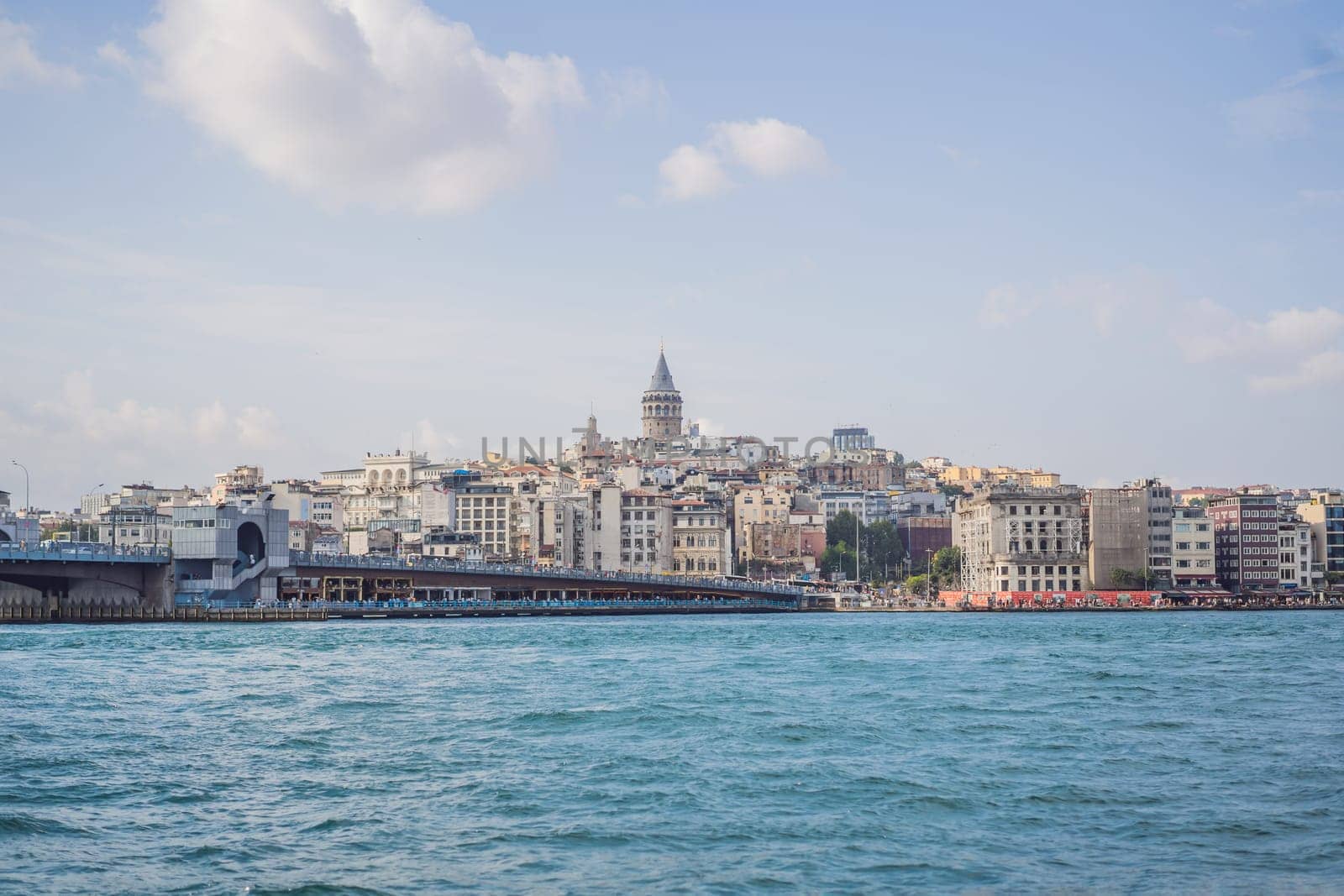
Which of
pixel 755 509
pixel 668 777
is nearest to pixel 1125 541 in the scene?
pixel 755 509

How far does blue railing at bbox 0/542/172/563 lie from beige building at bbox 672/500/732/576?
62.5 meters

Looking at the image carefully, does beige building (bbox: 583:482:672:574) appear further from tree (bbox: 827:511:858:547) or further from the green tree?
tree (bbox: 827:511:858:547)

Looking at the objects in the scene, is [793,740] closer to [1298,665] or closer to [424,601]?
[1298,665]

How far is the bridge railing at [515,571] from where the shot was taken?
104619 millimetres

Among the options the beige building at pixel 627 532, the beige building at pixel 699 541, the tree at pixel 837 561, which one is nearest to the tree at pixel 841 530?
the tree at pixel 837 561

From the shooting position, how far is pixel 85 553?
8662 cm

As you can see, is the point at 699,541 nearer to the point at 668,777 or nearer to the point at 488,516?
the point at 488,516

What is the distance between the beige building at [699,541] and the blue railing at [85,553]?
62.5m

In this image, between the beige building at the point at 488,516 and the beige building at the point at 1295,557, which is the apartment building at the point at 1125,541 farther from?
the beige building at the point at 488,516

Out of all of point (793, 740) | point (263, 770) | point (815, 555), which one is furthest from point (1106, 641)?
point (815, 555)

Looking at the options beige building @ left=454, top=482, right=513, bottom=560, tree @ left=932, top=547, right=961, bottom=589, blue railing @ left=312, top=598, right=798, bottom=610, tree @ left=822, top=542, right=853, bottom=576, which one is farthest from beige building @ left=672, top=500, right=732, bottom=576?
blue railing @ left=312, top=598, right=798, bottom=610

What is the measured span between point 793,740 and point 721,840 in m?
10.5

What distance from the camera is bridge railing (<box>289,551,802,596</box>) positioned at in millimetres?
104619

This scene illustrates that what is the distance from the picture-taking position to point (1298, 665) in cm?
5247
